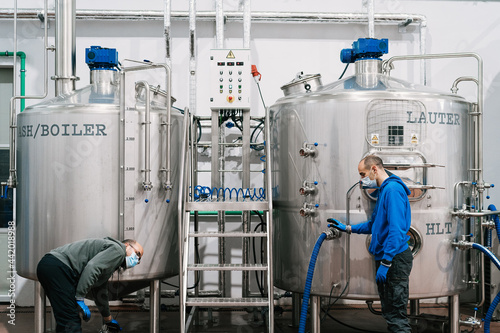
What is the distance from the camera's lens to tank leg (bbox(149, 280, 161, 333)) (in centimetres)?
495

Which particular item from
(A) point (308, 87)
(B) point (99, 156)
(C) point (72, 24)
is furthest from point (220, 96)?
(C) point (72, 24)

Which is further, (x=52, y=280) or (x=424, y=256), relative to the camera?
(x=424, y=256)

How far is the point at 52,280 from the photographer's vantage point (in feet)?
13.5

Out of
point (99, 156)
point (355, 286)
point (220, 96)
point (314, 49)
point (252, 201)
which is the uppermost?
point (314, 49)

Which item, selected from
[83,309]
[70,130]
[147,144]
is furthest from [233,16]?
[83,309]

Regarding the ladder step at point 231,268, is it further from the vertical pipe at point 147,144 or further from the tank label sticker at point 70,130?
the tank label sticker at point 70,130

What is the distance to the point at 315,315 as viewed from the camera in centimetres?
487

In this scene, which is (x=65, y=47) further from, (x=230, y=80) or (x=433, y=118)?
(x=433, y=118)

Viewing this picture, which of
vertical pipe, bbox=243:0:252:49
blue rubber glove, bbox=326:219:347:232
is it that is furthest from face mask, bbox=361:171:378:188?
vertical pipe, bbox=243:0:252:49

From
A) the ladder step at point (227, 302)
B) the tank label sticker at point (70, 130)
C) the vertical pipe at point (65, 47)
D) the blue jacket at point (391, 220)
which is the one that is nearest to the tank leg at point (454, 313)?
the blue jacket at point (391, 220)

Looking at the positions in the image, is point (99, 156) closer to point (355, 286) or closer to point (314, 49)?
point (355, 286)

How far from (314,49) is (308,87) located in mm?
1672

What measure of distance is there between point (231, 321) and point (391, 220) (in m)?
2.50

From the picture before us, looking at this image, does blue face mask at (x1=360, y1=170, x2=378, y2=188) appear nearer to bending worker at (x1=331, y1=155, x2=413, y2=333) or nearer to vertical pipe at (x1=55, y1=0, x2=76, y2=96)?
bending worker at (x1=331, y1=155, x2=413, y2=333)
